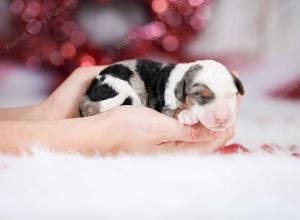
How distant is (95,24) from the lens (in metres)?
3.66

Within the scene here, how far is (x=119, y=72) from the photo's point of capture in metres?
2.35

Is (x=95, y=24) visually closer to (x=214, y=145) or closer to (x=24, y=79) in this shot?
(x=24, y=79)

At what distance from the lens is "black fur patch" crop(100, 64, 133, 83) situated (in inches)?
91.8

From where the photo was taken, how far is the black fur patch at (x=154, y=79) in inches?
90.8

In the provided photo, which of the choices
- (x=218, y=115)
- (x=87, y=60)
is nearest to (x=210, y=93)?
(x=218, y=115)

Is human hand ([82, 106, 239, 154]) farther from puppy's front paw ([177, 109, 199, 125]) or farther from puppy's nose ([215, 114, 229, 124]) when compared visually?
puppy's nose ([215, 114, 229, 124])

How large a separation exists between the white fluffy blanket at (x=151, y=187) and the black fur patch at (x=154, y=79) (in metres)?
0.37

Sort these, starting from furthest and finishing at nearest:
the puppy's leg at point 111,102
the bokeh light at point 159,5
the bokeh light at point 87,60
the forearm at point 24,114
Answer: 1. the bokeh light at point 87,60
2. the bokeh light at point 159,5
3. the forearm at point 24,114
4. the puppy's leg at point 111,102

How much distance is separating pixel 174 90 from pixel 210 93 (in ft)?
0.68

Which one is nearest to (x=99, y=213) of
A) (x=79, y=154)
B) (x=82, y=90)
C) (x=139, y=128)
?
(x=79, y=154)

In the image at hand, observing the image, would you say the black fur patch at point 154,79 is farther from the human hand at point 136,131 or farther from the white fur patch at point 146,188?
the white fur patch at point 146,188

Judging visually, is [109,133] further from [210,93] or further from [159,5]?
[159,5]

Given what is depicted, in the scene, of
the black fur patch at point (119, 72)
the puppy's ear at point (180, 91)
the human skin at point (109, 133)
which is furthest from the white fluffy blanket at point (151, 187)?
the black fur patch at point (119, 72)

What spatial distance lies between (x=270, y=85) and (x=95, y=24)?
131cm
